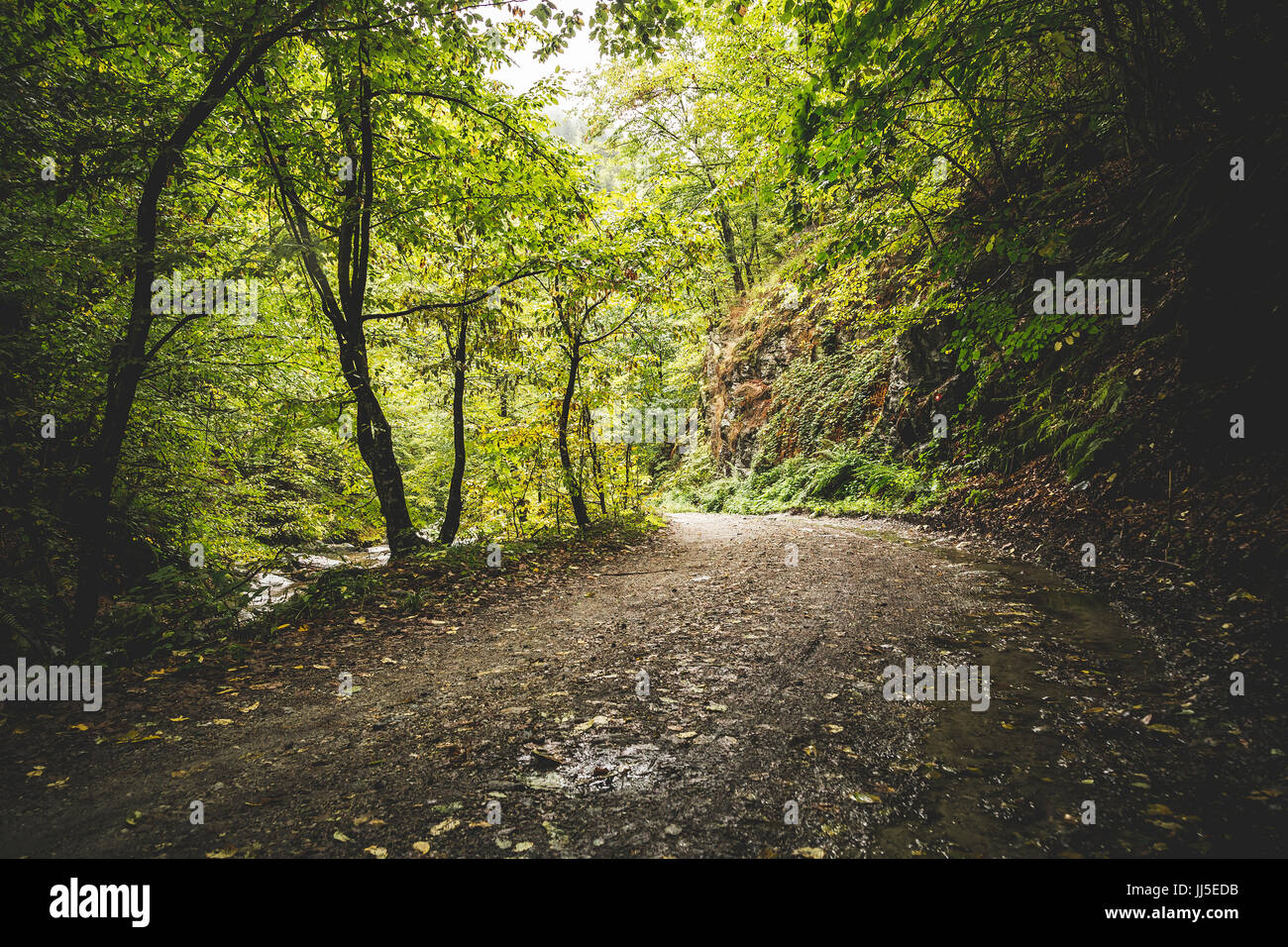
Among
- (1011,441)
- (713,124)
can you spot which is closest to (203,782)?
(1011,441)

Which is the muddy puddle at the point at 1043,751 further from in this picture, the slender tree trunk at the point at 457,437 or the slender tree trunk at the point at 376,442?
the slender tree trunk at the point at 457,437

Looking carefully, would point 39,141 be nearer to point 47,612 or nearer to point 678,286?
point 47,612

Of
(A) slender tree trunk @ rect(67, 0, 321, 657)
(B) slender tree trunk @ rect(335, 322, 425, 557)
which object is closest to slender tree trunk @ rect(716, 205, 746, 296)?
(B) slender tree trunk @ rect(335, 322, 425, 557)

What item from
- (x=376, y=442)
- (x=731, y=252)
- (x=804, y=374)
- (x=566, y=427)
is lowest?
(x=376, y=442)

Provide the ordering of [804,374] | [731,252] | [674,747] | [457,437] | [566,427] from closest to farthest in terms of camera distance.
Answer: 1. [674,747]
2. [457,437]
3. [566,427]
4. [804,374]
5. [731,252]

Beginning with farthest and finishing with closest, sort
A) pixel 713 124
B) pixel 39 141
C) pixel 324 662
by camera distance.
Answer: pixel 713 124 → pixel 324 662 → pixel 39 141

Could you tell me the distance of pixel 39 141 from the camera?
4.64 metres

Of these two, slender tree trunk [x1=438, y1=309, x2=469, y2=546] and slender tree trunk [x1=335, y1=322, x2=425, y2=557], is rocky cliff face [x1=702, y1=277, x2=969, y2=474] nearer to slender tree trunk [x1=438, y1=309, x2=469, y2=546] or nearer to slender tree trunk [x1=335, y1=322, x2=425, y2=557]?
slender tree trunk [x1=438, y1=309, x2=469, y2=546]

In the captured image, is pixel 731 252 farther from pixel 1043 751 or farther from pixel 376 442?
pixel 1043 751

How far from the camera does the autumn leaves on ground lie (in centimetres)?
255

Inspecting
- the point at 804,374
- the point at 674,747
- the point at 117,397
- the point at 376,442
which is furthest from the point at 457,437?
the point at 804,374

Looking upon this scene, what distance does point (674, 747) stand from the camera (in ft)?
10.9

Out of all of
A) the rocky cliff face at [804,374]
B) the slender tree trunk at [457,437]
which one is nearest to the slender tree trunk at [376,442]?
the slender tree trunk at [457,437]
